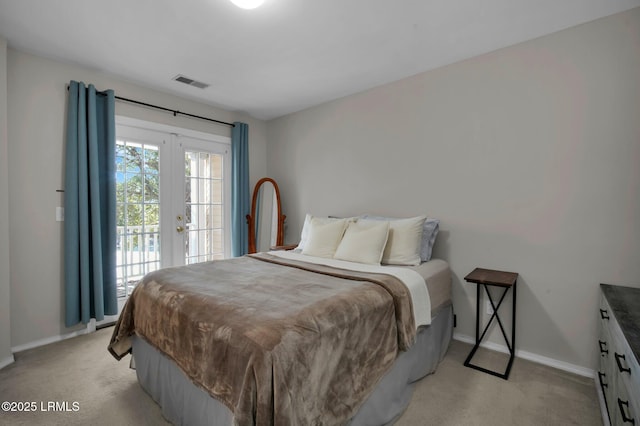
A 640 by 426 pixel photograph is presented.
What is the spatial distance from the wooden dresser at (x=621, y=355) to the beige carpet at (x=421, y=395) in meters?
0.26

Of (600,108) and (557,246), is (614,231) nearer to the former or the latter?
(557,246)

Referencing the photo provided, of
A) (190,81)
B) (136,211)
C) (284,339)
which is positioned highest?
(190,81)

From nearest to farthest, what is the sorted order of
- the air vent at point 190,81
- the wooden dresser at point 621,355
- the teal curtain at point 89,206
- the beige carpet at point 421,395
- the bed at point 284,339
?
the wooden dresser at point 621,355, the bed at point 284,339, the beige carpet at point 421,395, the teal curtain at point 89,206, the air vent at point 190,81

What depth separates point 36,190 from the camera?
8.53 ft

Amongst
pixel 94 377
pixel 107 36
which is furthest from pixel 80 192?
pixel 94 377

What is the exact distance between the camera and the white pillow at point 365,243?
8.14 feet

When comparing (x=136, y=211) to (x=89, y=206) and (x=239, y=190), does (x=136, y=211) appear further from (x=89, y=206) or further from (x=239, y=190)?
(x=239, y=190)

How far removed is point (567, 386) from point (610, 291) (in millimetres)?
706

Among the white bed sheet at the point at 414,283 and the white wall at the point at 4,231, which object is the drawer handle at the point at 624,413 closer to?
the white bed sheet at the point at 414,283

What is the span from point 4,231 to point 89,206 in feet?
2.00

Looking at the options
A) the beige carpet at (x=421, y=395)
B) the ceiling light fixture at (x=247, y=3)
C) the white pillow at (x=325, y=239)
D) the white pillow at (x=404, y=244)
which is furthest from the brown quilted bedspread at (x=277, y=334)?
the ceiling light fixture at (x=247, y=3)

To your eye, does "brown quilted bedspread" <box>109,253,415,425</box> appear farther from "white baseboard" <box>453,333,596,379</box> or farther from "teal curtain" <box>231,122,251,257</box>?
"teal curtain" <box>231,122,251,257</box>

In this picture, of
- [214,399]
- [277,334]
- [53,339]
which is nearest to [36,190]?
[53,339]

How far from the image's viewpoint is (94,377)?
2.11 meters
